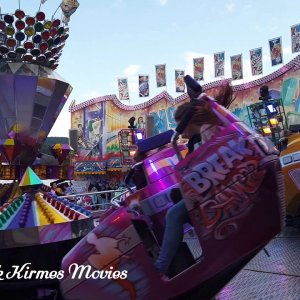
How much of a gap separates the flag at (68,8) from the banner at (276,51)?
14.8 m

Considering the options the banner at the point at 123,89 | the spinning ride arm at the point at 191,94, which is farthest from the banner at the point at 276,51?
the spinning ride arm at the point at 191,94

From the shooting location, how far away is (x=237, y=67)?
2294 cm

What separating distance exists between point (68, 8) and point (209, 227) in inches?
294

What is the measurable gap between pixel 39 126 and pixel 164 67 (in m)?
22.0

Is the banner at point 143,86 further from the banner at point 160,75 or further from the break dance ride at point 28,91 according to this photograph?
the break dance ride at point 28,91

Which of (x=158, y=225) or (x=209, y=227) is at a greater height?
(x=209, y=227)

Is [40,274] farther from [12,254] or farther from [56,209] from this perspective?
[56,209]

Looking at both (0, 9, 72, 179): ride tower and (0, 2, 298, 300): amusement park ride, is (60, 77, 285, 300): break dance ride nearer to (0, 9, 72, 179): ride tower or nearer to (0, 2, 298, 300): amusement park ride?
(0, 2, 298, 300): amusement park ride

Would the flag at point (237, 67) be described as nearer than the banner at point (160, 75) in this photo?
Yes

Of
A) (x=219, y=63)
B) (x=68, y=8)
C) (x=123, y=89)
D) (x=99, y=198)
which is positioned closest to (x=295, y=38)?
(x=219, y=63)

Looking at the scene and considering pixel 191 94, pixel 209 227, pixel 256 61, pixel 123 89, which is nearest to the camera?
pixel 209 227

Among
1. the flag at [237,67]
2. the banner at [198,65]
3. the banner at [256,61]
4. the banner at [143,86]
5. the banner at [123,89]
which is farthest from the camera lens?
the banner at [123,89]

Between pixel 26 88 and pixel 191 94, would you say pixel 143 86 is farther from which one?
pixel 191 94

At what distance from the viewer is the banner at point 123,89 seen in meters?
30.8
